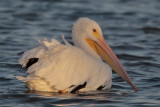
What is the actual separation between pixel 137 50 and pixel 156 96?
11.6ft

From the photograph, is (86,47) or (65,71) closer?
(65,71)

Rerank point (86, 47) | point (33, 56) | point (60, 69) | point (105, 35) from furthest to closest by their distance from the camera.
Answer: point (105, 35) → point (86, 47) → point (33, 56) → point (60, 69)

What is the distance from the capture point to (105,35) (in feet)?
36.6

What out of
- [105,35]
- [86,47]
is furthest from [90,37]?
[105,35]

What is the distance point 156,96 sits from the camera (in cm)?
639

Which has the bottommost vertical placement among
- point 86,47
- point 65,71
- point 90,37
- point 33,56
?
point 65,71

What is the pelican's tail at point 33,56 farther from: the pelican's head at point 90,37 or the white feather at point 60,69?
the pelican's head at point 90,37

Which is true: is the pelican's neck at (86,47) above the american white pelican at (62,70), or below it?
above

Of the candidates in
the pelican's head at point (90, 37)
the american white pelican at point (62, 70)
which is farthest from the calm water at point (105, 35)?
the pelican's head at point (90, 37)

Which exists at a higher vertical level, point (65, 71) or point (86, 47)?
point (86, 47)

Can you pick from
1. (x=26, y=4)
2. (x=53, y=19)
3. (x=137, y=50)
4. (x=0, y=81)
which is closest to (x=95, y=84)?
(x=0, y=81)

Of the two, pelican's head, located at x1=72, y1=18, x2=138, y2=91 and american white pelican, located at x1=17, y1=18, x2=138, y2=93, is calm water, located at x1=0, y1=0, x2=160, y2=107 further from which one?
pelican's head, located at x1=72, y1=18, x2=138, y2=91

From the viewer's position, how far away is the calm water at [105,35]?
6.13 meters

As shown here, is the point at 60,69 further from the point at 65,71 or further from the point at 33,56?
the point at 33,56
